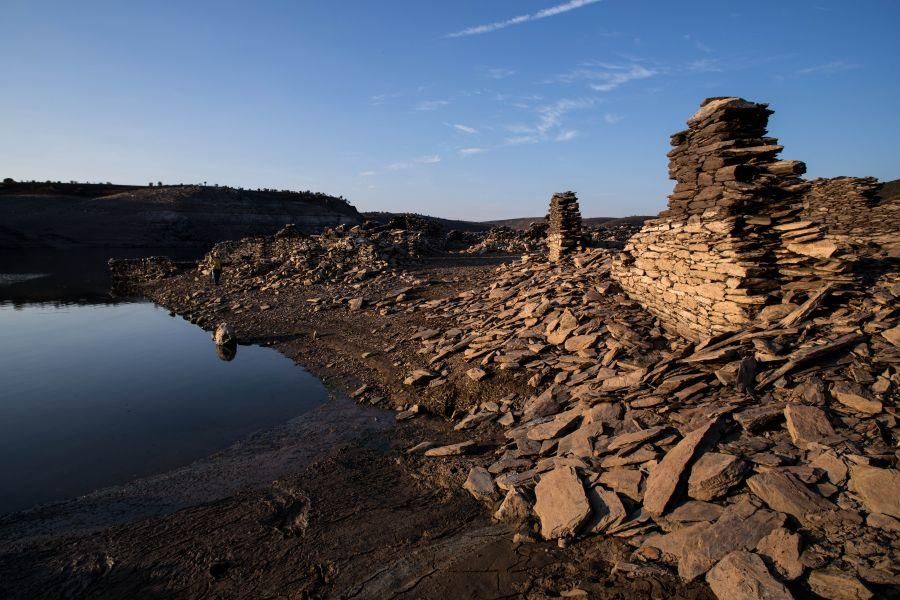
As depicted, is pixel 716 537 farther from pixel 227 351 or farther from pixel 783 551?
pixel 227 351

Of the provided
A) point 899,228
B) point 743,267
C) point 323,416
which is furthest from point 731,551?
point 899,228

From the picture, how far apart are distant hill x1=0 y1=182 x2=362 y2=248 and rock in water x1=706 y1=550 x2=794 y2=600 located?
60.9m

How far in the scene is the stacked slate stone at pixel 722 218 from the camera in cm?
644

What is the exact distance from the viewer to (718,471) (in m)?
4.02

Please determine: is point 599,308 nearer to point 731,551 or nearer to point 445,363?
point 445,363

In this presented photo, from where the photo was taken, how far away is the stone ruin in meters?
6.28

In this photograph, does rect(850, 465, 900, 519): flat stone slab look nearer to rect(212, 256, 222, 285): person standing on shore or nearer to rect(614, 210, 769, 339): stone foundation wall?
rect(614, 210, 769, 339): stone foundation wall

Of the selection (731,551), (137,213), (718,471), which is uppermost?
(137,213)

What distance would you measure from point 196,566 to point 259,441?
308 centimetres

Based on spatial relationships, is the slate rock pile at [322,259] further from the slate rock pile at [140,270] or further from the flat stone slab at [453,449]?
the flat stone slab at [453,449]

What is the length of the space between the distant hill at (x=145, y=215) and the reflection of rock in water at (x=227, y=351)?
48.4 meters

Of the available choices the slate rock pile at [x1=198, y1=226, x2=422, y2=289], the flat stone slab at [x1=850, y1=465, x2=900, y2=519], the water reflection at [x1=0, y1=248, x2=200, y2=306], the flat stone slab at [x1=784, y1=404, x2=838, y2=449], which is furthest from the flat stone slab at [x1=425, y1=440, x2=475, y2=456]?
the water reflection at [x1=0, y1=248, x2=200, y2=306]

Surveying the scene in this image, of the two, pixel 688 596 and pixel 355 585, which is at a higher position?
pixel 688 596

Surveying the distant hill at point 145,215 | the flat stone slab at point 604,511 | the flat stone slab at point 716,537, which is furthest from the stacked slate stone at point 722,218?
the distant hill at point 145,215
